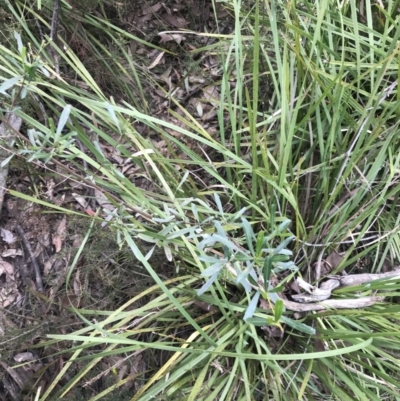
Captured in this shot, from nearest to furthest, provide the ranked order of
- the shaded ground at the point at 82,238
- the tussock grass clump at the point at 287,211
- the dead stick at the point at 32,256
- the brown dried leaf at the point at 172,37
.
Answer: the tussock grass clump at the point at 287,211 → the shaded ground at the point at 82,238 → the dead stick at the point at 32,256 → the brown dried leaf at the point at 172,37

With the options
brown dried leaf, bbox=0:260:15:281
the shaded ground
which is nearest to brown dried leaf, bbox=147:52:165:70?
the shaded ground

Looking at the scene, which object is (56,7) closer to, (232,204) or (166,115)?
(166,115)

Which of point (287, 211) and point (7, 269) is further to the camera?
point (7, 269)

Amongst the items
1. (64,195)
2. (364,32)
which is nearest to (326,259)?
(364,32)

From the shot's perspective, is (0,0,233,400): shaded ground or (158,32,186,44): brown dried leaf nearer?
(0,0,233,400): shaded ground

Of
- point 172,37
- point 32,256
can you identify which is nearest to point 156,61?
point 172,37

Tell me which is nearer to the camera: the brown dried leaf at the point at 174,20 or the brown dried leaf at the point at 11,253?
the brown dried leaf at the point at 11,253

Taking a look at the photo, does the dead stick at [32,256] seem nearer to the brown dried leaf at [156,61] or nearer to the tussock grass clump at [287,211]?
the tussock grass clump at [287,211]

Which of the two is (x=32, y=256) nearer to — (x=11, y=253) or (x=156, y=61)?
(x=11, y=253)

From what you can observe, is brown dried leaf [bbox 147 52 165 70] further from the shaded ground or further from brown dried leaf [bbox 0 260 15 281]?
brown dried leaf [bbox 0 260 15 281]

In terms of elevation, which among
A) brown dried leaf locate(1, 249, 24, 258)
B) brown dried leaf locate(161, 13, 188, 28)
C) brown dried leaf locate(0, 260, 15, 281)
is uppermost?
brown dried leaf locate(161, 13, 188, 28)

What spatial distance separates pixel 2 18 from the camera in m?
1.24

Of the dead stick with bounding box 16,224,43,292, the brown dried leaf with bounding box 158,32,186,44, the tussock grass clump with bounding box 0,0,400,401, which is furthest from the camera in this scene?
the brown dried leaf with bounding box 158,32,186,44

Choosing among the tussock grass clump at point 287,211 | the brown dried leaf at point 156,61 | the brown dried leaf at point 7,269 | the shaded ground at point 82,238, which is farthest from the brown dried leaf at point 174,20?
the brown dried leaf at point 7,269
